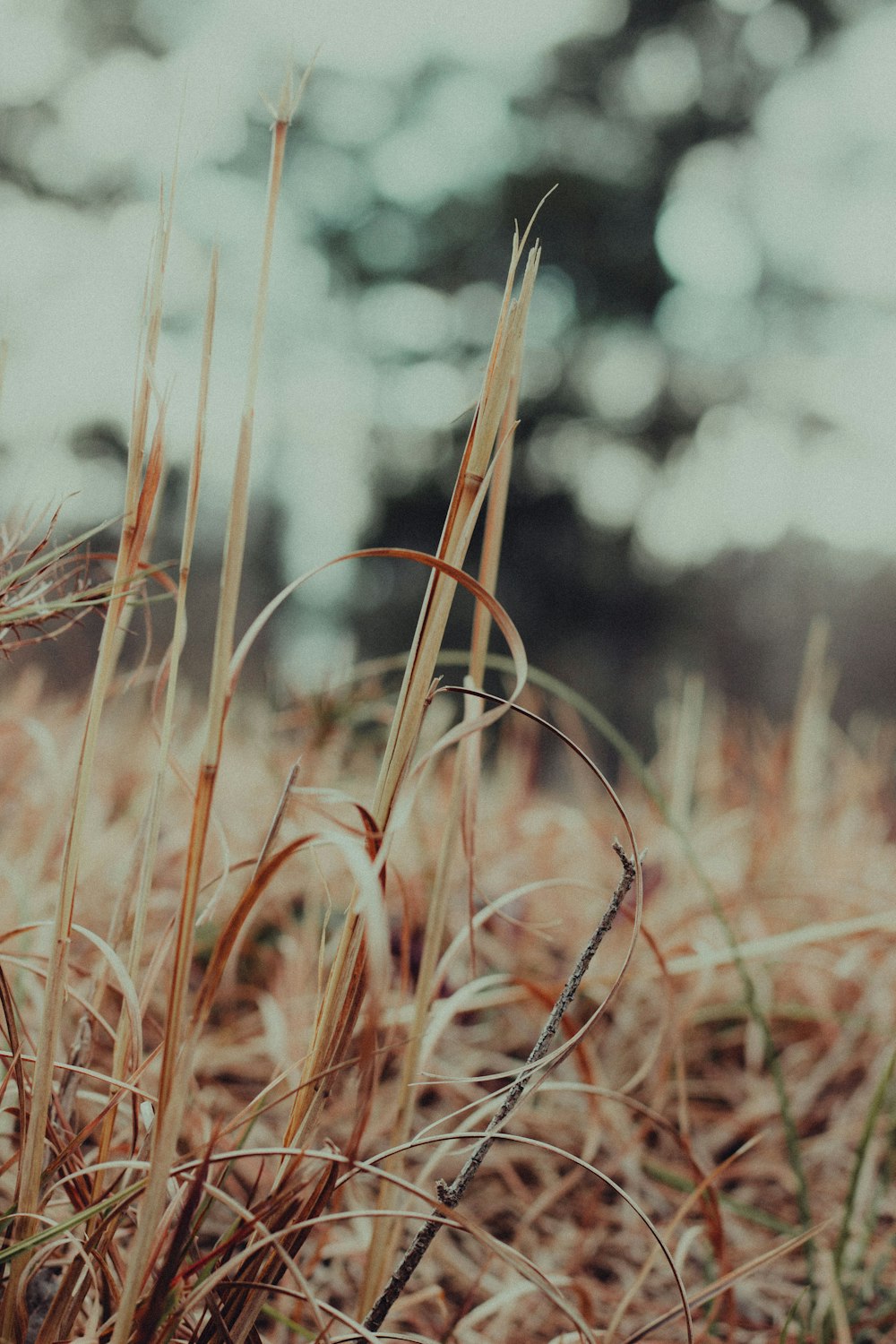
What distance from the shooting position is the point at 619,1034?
32.9 inches

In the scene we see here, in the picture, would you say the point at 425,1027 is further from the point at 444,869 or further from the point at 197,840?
the point at 197,840

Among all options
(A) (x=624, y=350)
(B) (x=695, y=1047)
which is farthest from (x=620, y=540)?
(B) (x=695, y=1047)

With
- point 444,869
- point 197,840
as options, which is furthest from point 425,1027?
point 197,840

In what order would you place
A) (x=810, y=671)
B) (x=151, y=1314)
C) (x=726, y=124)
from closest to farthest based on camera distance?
1. (x=151, y=1314)
2. (x=810, y=671)
3. (x=726, y=124)

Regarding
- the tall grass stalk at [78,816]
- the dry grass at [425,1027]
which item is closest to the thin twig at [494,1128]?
the dry grass at [425,1027]

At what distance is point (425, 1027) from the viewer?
38 centimetres

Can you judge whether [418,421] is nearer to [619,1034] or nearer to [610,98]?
[610,98]

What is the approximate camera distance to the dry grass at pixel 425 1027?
0.28m

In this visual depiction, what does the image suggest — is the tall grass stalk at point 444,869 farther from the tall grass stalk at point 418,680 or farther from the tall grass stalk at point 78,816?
the tall grass stalk at point 78,816

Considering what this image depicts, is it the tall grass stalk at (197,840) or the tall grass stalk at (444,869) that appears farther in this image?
the tall grass stalk at (444,869)

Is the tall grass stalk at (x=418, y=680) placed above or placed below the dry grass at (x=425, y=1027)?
above

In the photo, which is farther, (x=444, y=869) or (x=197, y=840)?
(x=444, y=869)

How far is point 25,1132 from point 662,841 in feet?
3.45

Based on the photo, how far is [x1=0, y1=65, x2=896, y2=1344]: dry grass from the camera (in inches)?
10.9
